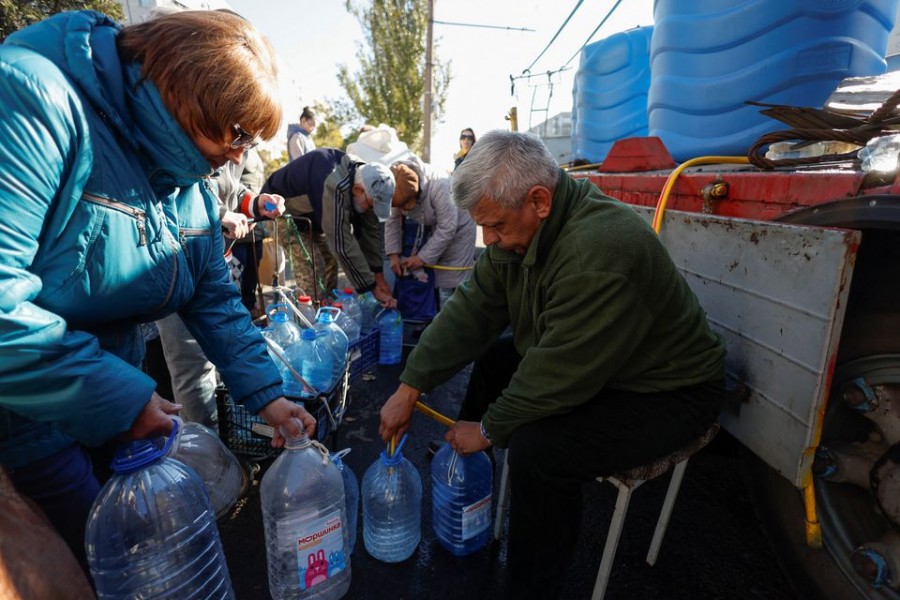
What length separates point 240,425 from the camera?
2320 millimetres

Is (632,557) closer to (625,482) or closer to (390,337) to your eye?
(625,482)

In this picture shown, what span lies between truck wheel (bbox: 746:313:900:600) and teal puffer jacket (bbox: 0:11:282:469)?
1991mm

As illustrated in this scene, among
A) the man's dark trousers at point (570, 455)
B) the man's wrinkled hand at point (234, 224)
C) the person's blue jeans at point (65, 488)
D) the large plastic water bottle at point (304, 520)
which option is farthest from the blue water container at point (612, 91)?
the person's blue jeans at point (65, 488)

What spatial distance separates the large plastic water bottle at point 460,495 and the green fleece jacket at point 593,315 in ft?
1.84

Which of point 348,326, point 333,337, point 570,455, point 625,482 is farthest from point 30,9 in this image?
point 625,482

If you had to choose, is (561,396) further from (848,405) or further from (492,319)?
(848,405)

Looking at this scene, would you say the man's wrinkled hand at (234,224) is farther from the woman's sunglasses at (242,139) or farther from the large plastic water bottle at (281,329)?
the woman's sunglasses at (242,139)

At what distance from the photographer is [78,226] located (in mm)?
999

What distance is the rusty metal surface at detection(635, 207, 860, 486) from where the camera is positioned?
1.23m

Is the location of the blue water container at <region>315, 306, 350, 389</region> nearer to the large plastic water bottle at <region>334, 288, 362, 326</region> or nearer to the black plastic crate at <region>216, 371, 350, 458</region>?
the black plastic crate at <region>216, 371, 350, 458</region>

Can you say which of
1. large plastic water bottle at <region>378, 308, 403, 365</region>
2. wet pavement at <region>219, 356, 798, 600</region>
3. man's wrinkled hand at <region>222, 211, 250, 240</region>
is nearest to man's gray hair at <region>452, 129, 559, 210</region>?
wet pavement at <region>219, 356, 798, 600</region>

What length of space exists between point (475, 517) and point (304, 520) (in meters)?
0.72

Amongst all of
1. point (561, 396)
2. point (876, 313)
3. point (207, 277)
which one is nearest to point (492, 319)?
point (561, 396)

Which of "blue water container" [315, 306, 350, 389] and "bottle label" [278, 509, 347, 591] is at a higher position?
"blue water container" [315, 306, 350, 389]
